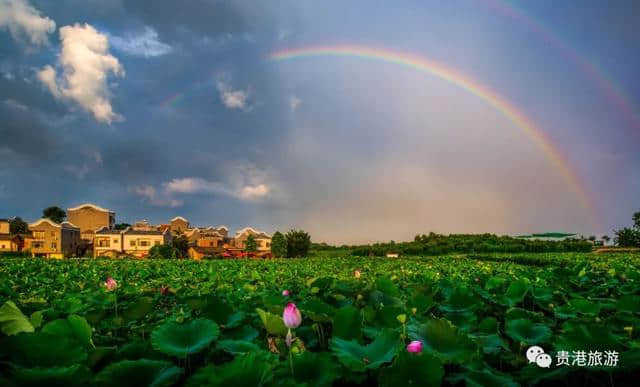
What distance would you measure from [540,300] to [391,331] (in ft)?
5.59

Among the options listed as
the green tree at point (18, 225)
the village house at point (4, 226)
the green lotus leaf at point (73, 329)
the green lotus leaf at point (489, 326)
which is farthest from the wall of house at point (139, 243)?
the green lotus leaf at point (489, 326)

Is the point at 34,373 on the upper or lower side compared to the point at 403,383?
upper

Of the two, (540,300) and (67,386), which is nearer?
(67,386)

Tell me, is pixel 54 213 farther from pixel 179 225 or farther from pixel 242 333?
pixel 242 333

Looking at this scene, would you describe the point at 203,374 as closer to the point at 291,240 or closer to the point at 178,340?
the point at 178,340

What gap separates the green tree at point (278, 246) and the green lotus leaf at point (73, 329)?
180 feet

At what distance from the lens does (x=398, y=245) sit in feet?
198

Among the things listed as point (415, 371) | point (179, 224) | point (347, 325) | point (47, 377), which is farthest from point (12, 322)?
point (179, 224)

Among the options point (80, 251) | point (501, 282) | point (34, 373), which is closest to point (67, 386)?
point (34, 373)

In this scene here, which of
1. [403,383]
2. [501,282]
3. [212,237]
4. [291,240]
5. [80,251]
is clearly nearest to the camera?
[403,383]

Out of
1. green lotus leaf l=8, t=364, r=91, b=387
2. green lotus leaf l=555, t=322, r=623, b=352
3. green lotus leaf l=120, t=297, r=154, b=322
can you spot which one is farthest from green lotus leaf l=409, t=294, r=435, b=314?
green lotus leaf l=8, t=364, r=91, b=387

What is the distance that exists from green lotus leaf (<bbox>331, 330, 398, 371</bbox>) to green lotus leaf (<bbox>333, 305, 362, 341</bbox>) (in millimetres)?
162

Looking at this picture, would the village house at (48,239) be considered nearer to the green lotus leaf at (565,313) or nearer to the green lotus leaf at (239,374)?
the green lotus leaf at (565,313)

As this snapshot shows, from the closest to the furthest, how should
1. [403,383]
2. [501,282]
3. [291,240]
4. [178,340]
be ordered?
[403,383] < [178,340] < [501,282] < [291,240]
